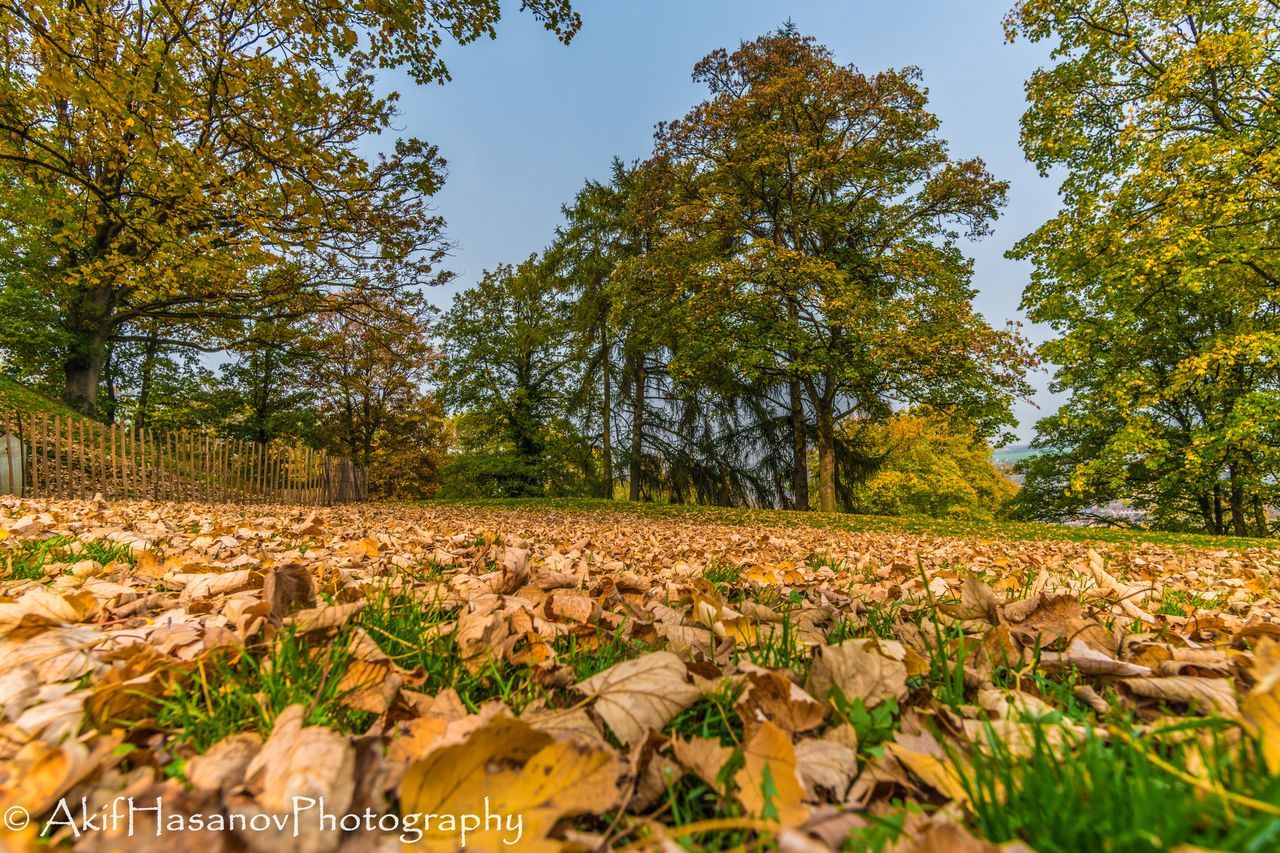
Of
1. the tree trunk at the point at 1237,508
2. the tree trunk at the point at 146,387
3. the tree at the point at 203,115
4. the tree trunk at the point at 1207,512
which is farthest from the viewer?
the tree trunk at the point at 146,387

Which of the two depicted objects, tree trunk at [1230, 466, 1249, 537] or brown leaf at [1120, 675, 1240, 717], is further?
tree trunk at [1230, 466, 1249, 537]

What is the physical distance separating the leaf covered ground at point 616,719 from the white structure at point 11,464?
25.7 feet

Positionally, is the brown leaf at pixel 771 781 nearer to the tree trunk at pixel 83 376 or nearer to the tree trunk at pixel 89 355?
the tree trunk at pixel 89 355

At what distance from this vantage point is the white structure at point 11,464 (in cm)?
682

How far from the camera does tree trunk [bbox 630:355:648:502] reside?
17.7 metres

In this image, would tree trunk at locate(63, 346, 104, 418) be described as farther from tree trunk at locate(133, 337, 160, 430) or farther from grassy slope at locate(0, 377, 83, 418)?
tree trunk at locate(133, 337, 160, 430)

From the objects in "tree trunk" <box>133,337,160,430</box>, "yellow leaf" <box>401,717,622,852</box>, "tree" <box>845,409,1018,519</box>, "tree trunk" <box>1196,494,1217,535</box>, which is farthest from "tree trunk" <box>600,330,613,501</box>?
"tree trunk" <box>133,337,160,430</box>

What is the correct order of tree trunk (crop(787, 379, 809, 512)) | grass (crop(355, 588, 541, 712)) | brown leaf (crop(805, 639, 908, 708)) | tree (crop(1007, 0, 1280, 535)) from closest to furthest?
brown leaf (crop(805, 639, 908, 708)) → grass (crop(355, 588, 541, 712)) → tree (crop(1007, 0, 1280, 535)) → tree trunk (crop(787, 379, 809, 512))

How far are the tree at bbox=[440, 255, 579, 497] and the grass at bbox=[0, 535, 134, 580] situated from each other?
1799 centimetres

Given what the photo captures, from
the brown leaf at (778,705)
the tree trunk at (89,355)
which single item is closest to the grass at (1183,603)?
the brown leaf at (778,705)

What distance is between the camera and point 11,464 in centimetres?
691

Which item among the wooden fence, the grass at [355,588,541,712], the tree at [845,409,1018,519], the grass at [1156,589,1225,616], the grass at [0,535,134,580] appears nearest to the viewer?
the grass at [355,588,541,712]

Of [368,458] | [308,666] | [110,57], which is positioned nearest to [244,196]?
[110,57]

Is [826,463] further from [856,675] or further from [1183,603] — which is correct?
[856,675]
